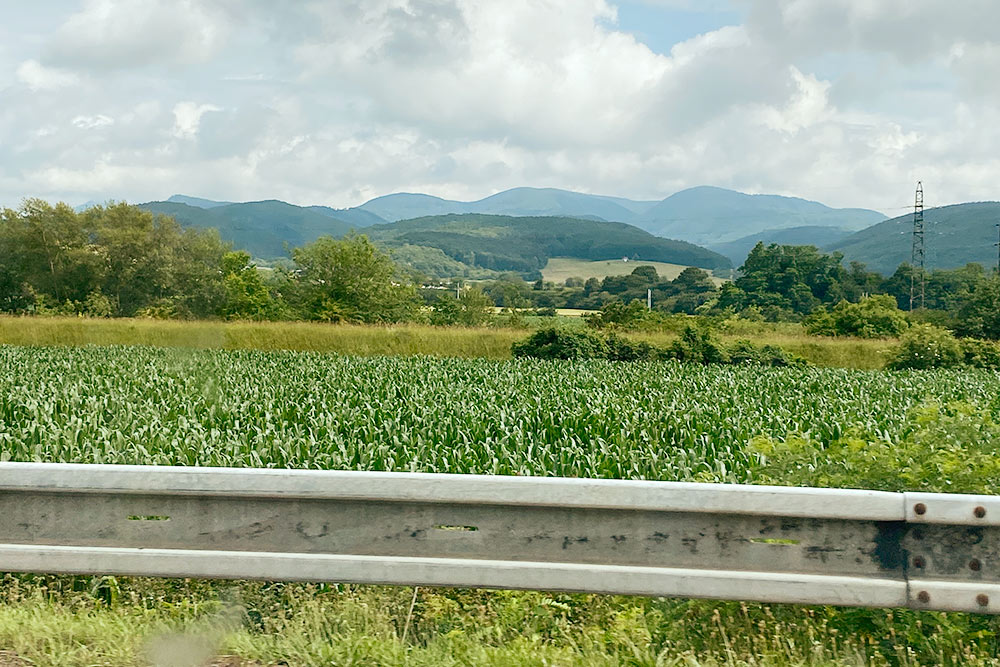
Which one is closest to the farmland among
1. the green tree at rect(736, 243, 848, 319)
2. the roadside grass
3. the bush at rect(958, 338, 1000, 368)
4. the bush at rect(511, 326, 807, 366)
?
the roadside grass

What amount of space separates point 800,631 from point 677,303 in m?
117

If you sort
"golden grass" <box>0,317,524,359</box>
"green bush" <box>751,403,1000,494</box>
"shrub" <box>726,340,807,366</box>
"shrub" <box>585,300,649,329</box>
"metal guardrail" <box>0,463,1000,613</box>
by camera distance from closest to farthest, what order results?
"metal guardrail" <box>0,463,1000,613</box> < "green bush" <box>751,403,1000,494</box> < "shrub" <box>726,340,807,366</box> < "golden grass" <box>0,317,524,359</box> < "shrub" <box>585,300,649,329</box>

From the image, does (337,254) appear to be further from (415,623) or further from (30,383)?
(415,623)

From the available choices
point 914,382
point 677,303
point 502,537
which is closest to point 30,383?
point 502,537

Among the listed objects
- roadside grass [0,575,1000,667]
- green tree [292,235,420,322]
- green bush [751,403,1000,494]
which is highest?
green tree [292,235,420,322]

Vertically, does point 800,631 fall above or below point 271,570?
below

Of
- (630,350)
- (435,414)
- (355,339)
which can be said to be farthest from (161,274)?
(435,414)

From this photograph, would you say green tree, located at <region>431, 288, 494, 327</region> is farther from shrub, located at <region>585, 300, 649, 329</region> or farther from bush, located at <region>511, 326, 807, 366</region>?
bush, located at <region>511, 326, 807, 366</region>

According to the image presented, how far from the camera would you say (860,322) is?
49.3 metres

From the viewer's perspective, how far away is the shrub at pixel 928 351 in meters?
31.8

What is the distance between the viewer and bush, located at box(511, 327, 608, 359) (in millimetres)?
31984

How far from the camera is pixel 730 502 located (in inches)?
125

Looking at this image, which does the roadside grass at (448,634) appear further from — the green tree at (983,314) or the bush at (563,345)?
the green tree at (983,314)

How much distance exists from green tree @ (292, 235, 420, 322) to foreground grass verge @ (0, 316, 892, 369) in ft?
92.7
